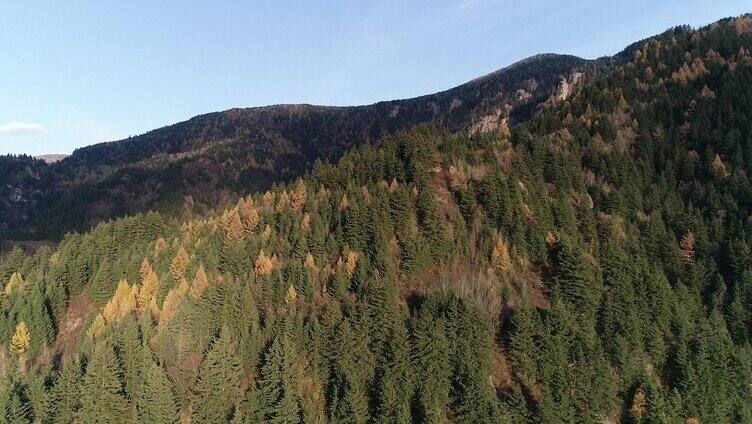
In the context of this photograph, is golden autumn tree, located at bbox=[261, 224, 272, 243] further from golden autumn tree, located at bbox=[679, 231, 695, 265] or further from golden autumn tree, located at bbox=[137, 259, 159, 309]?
golden autumn tree, located at bbox=[679, 231, 695, 265]

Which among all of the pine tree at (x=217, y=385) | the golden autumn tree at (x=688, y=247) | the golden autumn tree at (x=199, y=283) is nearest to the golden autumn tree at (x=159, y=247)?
the golden autumn tree at (x=199, y=283)

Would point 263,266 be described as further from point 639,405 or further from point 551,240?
point 639,405

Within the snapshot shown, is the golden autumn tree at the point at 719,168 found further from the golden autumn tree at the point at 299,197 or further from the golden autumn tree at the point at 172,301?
the golden autumn tree at the point at 172,301

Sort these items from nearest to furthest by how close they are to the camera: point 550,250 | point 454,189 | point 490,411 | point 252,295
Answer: point 490,411
point 252,295
point 550,250
point 454,189

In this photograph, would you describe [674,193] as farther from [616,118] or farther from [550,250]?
[550,250]

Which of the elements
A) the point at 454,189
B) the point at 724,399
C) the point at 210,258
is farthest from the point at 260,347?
the point at 724,399

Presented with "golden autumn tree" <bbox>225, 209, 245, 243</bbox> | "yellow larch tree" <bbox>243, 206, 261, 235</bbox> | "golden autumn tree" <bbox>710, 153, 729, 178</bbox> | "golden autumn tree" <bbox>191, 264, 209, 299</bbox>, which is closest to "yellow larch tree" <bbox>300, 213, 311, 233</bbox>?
"yellow larch tree" <bbox>243, 206, 261, 235</bbox>
